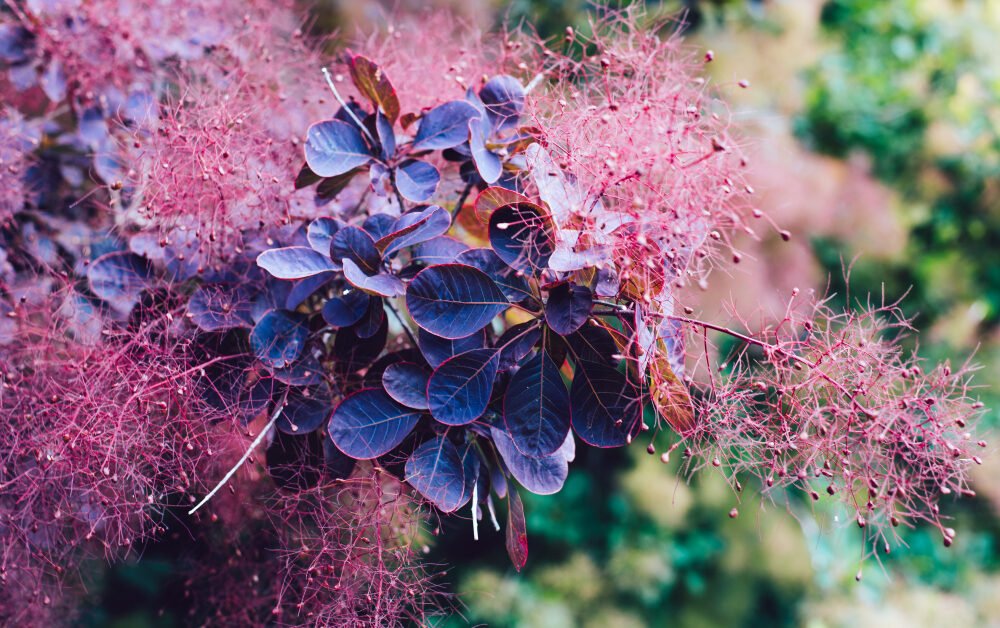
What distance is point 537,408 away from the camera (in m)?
0.51

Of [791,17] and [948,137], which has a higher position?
[791,17]

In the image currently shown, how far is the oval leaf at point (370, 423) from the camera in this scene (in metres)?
0.52

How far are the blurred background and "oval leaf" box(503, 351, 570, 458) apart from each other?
952 mm

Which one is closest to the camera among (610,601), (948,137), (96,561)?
(96,561)

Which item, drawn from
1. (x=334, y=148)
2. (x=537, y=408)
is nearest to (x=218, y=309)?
(x=334, y=148)

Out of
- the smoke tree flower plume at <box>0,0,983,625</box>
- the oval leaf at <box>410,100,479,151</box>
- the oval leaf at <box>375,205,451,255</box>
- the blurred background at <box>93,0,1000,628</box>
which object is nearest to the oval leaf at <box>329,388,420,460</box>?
the smoke tree flower plume at <box>0,0,983,625</box>

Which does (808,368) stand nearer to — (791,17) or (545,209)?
(545,209)

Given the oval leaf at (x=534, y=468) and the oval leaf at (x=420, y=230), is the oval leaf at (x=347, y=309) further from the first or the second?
the oval leaf at (x=534, y=468)

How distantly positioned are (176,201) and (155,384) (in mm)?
166

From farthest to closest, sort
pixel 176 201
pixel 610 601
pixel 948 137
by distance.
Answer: pixel 948 137 → pixel 610 601 → pixel 176 201

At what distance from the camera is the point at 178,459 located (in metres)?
0.57

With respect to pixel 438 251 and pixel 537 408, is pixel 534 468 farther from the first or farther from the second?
pixel 438 251

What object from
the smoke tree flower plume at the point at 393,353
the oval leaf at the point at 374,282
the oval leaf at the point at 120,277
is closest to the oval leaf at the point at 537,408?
the smoke tree flower plume at the point at 393,353

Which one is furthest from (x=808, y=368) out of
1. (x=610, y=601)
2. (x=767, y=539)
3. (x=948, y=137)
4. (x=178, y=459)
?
(x=948, y=137)
